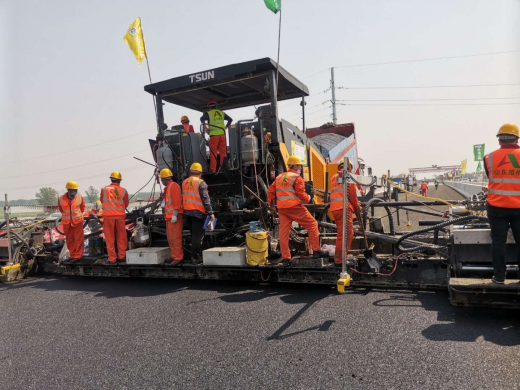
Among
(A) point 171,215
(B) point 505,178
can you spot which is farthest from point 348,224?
(A) point 171,215

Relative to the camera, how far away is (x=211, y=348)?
10.5 ft

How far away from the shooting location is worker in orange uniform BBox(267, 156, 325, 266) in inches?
189

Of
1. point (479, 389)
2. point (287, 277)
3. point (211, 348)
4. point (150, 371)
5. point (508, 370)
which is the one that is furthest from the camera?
point (287, 277)

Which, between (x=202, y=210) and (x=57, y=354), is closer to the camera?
(x=57, y=354)

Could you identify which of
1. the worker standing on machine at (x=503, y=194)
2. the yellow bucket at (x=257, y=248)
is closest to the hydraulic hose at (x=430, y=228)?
the worker standing on machine at (x=503, y=194)

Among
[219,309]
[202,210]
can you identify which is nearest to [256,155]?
[202,210]

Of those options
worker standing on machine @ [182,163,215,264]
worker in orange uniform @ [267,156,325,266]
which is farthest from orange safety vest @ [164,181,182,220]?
worker in orange uniform @ [267,156,325,266]

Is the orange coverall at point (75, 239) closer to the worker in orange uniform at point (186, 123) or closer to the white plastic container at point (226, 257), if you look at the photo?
the worker in orange uniform at point (186, 123)

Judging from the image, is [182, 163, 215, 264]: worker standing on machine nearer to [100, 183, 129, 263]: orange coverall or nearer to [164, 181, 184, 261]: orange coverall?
[164, 181, 184, 261]: orange coverall

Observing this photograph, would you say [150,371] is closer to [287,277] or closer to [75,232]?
[287,277]

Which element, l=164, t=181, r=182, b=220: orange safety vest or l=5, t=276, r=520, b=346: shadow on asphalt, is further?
l=164, t=181, r=182, b=220: orange safety vest

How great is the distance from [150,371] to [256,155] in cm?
353

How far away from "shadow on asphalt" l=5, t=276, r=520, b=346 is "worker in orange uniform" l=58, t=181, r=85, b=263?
1.80 feet

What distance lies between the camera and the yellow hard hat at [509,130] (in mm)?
3512
